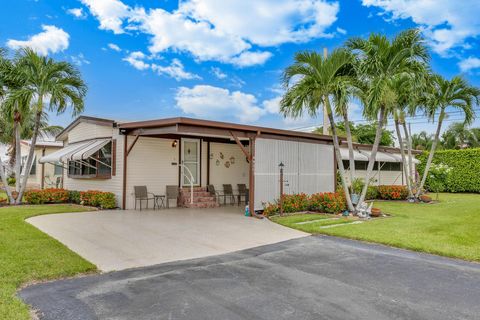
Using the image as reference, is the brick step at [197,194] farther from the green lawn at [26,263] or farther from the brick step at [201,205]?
the green lawn at [26,263]

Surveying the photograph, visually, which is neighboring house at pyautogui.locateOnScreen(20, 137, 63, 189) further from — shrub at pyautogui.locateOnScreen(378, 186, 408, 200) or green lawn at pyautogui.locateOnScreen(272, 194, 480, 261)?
shrub at pyautogui.locateOnScreen(378, 186, 408, 200)

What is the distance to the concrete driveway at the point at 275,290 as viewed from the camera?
379 centimetres

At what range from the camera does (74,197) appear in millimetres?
14062

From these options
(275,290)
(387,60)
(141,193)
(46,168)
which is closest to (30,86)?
(141,193)

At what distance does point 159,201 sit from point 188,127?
450cm

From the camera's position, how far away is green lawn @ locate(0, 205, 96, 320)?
13.0 feet

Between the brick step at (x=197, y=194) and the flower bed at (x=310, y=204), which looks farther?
the brick step at (x=197, y=194)

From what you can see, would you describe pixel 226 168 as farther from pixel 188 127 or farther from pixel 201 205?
pixel 188 127

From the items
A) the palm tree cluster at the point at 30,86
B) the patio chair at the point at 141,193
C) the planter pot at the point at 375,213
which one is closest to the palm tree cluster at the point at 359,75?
the planter pot at the point at 375,213

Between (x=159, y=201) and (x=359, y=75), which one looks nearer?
(x=359, y=75)

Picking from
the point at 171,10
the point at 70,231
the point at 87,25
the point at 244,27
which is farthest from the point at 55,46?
the point at 70,231

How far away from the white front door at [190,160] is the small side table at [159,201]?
113cm

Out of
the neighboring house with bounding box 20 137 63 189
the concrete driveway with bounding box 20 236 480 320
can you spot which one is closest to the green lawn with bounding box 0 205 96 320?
the concrete driveway with bounding box 20 236 480 320

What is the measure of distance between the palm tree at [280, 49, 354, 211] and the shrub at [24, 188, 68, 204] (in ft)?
31.0
